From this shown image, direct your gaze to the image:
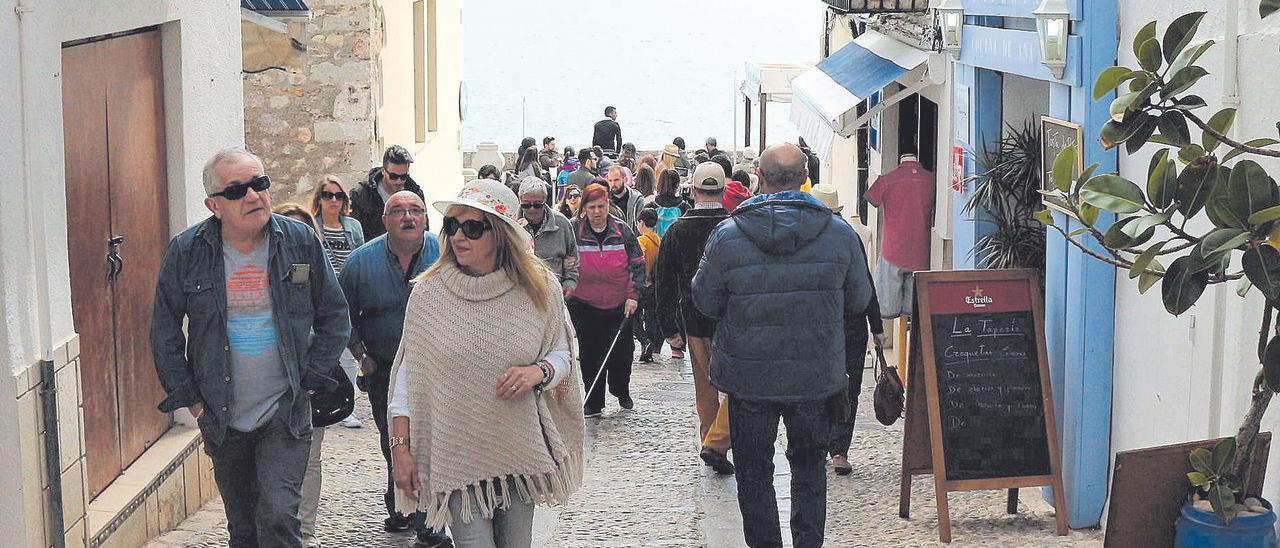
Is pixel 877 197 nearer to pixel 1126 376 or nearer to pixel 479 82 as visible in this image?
pixel 1126 376

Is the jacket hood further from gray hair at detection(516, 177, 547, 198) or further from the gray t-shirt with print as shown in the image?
gray hair at detection(516, 177, 547, 198)

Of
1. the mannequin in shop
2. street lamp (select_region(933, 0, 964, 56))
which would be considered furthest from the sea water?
street lamp (select_region(933, 0, 964, 56))

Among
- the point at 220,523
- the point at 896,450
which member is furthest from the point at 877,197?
the point at 220,523

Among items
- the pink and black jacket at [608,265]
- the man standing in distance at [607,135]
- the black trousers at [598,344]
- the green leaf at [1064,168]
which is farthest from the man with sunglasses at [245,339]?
the man standing in distance at [607,135]

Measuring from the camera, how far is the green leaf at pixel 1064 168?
3770 mm

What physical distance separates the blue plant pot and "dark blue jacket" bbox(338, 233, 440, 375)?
10.5 feet

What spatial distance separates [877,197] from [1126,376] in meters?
Result: 4.10

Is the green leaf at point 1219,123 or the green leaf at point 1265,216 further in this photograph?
the green leaf at point 1219,123

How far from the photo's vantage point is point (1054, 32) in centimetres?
655

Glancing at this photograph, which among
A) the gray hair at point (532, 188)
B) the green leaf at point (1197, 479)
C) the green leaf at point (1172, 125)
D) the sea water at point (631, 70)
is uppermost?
the sea water at point (631, 70)

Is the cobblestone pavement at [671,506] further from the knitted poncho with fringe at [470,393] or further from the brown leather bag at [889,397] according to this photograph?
the knitted poncho with fringe at [470,393]

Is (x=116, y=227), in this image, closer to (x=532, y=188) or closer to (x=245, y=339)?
(x=245, y=339)

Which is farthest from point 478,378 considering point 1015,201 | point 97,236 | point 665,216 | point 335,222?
point 665,216

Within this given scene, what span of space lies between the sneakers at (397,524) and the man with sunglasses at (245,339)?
164 cm
